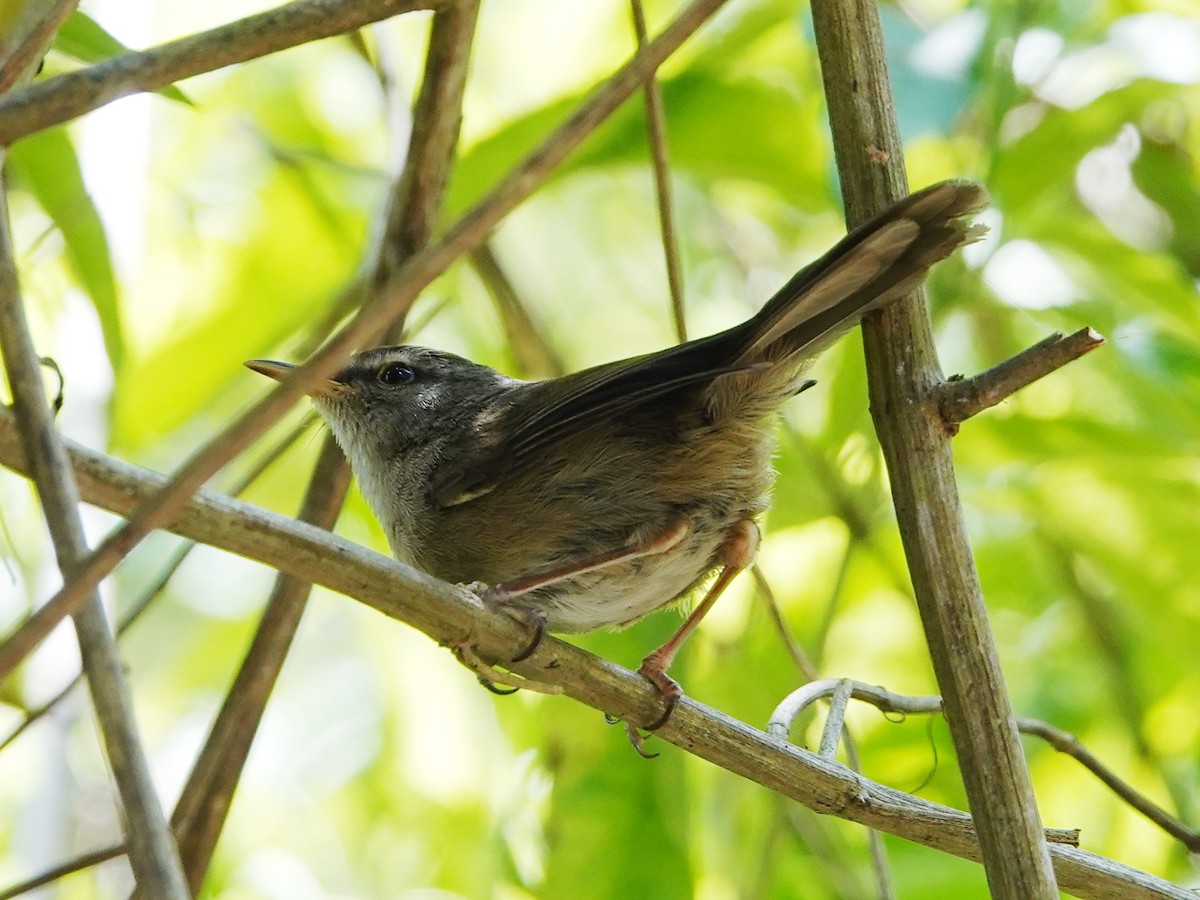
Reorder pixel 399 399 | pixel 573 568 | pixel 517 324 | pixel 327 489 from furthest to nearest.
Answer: pixel 517 324
pixel 399 399
pixel 327 489
pixel 573 568

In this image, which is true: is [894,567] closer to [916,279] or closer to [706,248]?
[916,279]

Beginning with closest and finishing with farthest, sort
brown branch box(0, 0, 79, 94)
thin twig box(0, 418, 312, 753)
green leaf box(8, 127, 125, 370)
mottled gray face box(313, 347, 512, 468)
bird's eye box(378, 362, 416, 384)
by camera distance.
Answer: brown branch box(0, 0, 79, 94) < thin twig box(0, 418, 312, 753) < green leaf box(8, 127, 125, 370) < mottled gray face box(313, 347, 512, 468) < bird's eye box(378, 362, 416, 384)

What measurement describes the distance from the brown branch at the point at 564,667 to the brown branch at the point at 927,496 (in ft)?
1.14

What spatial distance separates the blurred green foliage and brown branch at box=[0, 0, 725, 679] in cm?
163

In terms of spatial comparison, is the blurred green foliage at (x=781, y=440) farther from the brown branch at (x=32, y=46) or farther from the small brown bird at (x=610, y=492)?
the brown branch at (x=32, y=46)

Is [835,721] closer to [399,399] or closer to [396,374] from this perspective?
[399,399]

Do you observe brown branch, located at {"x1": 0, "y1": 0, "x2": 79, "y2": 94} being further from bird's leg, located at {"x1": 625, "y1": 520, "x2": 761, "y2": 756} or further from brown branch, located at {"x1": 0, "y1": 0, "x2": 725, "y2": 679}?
bird's leg, located at {"x1": 625, "y1": 520, "x2": 761, "y2": 756}

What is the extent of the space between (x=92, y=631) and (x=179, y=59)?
0.77 metres

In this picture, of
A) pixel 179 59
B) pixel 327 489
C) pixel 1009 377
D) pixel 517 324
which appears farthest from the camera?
pixel 517 324

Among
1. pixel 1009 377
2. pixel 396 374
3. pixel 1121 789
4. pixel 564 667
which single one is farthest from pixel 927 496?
pixel 396 374

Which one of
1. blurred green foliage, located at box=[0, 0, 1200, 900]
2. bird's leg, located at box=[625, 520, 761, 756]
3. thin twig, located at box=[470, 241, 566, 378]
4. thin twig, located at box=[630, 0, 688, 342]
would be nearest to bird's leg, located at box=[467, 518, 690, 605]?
bird's leg, located at box=[625, 520, 761, 756]

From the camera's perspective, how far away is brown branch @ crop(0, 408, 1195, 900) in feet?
5.49

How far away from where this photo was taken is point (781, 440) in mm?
3561

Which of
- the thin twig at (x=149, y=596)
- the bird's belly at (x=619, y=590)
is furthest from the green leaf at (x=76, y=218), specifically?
the bird's belly at (x=619, y=590)
